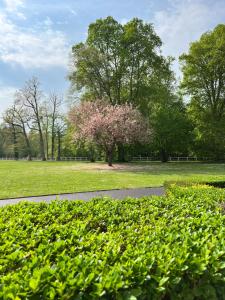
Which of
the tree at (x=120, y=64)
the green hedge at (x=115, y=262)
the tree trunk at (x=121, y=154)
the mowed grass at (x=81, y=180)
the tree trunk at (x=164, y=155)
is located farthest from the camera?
the tree trunk at (x=164, y=155)

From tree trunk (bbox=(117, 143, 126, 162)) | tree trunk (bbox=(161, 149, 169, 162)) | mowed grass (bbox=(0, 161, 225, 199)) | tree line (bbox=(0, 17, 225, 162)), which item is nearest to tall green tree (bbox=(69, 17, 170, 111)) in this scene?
tree line (bbox=(0, 17, 225, 162))

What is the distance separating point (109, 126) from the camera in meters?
30.3

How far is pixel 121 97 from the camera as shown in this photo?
41.3 m

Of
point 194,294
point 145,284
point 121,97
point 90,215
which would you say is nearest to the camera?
point 145,284

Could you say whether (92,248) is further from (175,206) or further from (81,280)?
(175,206)

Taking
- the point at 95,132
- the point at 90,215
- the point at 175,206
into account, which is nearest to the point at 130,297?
the point at 90,215

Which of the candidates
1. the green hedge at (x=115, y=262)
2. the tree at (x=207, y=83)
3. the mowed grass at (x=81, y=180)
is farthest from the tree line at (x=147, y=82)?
the green hedge at (x=115, y=262)

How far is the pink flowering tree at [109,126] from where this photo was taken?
30312 millimetres

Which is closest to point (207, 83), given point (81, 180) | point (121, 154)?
point (121, 154)

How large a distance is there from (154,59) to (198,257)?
38.3 metres

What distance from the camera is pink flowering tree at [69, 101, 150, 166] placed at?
30.3 meters

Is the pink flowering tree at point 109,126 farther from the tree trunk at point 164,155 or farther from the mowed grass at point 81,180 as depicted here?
the tree trunk at point 164,155

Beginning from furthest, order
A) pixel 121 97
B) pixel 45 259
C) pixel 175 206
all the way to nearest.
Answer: pixel 121 97 → pixel 175 206 → pixel 45 259

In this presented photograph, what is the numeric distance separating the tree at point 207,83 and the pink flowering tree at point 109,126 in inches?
326
